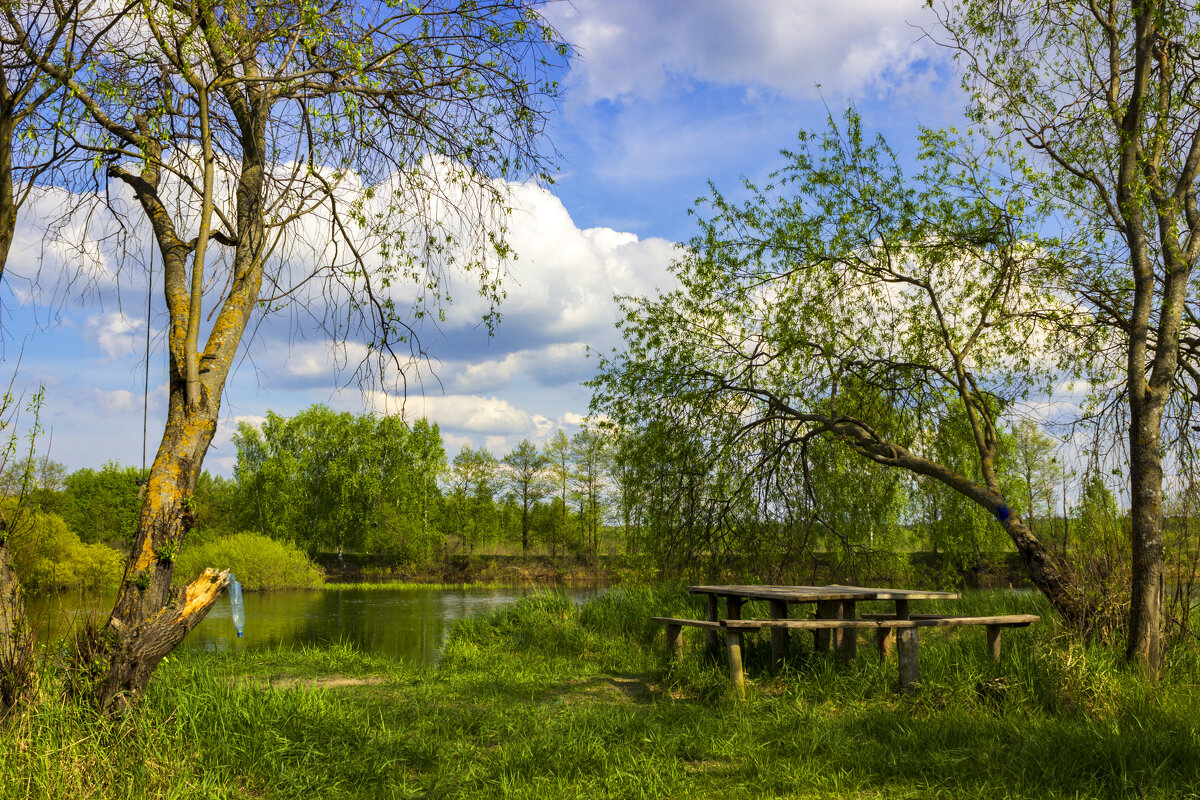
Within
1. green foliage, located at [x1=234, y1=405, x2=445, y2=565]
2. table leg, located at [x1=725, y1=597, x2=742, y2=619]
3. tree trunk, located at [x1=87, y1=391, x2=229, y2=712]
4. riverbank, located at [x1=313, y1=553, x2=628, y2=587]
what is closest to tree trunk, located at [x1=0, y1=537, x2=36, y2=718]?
tree trunk, located at [x1=87, y1=391, x2=229, y2=712]

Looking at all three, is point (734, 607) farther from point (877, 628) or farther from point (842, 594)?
point (877, 628)

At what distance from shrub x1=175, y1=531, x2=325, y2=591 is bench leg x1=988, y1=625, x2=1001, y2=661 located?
28305 millimetres

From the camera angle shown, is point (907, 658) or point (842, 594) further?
point (842, 594)

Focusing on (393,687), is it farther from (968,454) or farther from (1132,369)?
(968,454)

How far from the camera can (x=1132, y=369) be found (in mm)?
7000

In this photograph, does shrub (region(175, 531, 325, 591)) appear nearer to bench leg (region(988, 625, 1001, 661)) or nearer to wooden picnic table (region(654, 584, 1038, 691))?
wooden picnic table (region(654, 584, 1038, 691))

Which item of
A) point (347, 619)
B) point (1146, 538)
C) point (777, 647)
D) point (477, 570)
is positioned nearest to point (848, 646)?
point (777, 647)

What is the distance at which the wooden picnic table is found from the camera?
6.52 meters

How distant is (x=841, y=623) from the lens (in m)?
6.61

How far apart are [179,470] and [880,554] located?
32.2 ft

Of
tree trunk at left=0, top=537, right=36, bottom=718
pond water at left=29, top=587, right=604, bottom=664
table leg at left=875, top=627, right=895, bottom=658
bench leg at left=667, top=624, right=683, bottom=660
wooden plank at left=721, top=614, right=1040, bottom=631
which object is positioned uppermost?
tree trunk at left=0, top=537, right=36, bottom=718

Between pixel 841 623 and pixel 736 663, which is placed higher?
pixel 841 623

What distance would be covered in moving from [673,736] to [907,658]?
7.95 feet

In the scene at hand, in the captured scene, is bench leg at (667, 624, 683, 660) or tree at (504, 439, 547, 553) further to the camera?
tree at (504, 439, 547, 553)
